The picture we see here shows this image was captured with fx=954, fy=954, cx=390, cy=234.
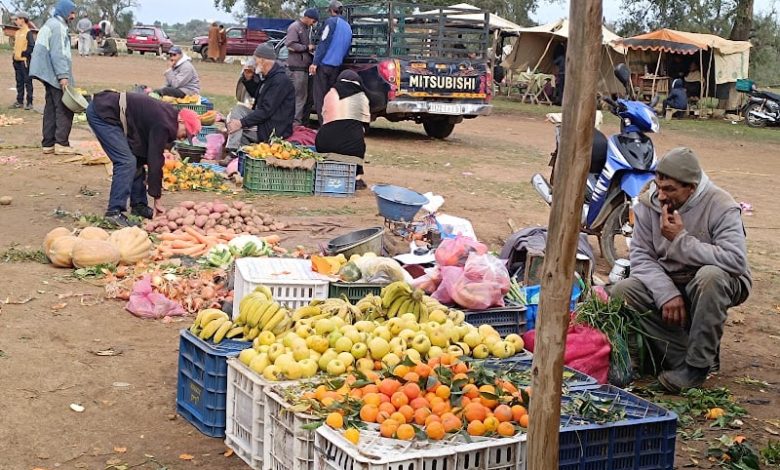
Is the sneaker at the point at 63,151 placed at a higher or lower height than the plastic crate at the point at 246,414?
higher

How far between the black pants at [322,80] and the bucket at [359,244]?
352 inches

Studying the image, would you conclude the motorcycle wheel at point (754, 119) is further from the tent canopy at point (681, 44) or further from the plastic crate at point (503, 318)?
the plastic crate at point (503, 318)

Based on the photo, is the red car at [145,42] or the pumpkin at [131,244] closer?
the pumpkin at [131,244]

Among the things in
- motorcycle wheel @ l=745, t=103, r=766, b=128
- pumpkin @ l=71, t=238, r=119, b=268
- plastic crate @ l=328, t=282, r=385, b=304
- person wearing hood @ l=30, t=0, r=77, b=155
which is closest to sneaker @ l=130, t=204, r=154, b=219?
pumpkin @ l=71, t=238, r=119, b=268

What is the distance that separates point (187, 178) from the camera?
11688mm

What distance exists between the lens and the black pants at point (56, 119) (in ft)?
44.9

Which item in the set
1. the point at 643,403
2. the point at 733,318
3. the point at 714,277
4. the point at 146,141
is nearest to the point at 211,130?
the point at 146,141

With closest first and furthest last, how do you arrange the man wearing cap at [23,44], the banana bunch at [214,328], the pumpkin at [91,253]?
the banana bunch at [214,328] → the pumpkin at [91,253] → the man wearing cap at [23,44]

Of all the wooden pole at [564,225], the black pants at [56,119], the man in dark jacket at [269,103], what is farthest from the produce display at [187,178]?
the wooden pole at [564,225]

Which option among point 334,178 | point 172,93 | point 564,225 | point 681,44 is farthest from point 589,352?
point 681,44

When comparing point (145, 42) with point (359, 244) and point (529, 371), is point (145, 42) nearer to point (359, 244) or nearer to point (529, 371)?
point (359, 244)

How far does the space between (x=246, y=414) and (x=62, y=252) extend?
383cm

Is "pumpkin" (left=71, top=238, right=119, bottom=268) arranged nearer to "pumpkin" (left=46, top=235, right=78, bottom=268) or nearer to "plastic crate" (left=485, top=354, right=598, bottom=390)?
"pumpkin" (left=46, top=235, right=78, bottom=268)

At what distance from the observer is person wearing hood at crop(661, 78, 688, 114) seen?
27.6m
